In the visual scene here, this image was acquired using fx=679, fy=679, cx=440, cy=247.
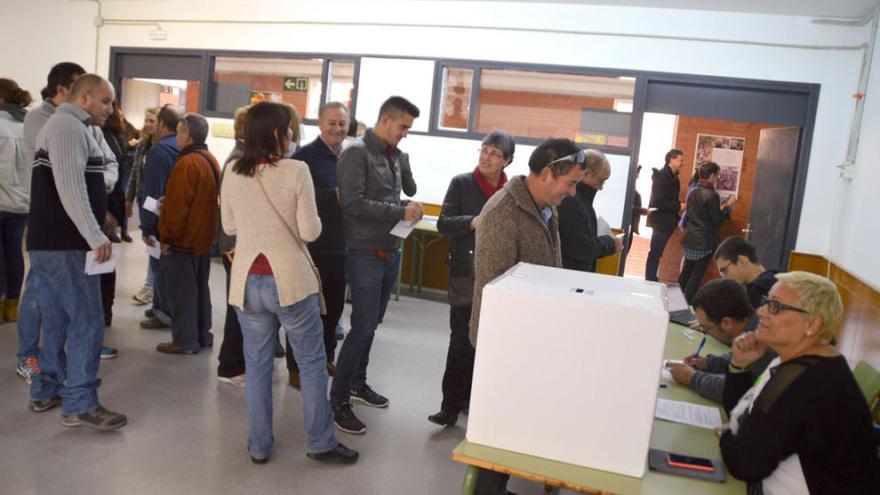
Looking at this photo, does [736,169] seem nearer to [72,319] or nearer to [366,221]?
[366,221]

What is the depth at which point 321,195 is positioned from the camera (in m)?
3.38

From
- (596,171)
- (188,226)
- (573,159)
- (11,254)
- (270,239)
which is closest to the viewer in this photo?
(573,159)

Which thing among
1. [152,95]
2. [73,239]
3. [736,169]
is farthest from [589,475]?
[152,95]

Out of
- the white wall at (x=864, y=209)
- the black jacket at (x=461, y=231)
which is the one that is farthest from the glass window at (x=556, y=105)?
the black jacket at (x=461, y=231)

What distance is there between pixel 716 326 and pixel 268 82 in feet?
18.7

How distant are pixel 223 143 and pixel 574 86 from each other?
3.76 meters

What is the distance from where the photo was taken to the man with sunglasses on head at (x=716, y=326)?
7.64 feet

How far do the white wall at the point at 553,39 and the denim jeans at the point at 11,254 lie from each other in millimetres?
3390

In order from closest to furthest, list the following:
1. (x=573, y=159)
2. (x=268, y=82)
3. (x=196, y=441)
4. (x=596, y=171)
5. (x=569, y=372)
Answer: (x=569, y=372) → (x=573, y=159) → (x=196, y=441) → (x=596, y=171) → (x=268, y=82)

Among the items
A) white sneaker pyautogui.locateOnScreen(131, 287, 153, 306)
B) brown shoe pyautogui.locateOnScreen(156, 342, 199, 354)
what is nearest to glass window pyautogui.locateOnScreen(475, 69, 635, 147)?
white sneaker pyautogui.locateOnScreen(131, 287, 153, 306)

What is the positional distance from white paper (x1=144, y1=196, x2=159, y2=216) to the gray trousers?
28 cm

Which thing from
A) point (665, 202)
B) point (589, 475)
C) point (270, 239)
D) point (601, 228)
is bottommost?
point (589, 475)

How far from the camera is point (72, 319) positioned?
2842 millimetres

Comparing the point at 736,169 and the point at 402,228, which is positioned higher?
the point at 736,169
